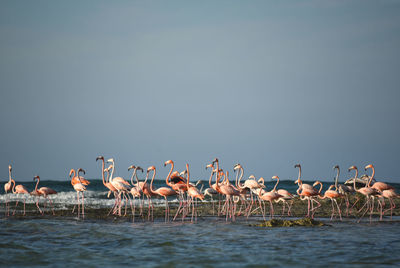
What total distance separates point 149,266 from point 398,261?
16.3 ft

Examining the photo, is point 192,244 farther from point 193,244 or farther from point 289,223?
point 289,223

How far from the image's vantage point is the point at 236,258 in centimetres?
995

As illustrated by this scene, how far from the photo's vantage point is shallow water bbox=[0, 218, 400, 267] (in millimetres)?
9734

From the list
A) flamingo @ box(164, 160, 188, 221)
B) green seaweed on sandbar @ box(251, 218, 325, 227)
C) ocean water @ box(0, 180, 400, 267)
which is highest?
flamingo @ box(164, 160, 188, 221)

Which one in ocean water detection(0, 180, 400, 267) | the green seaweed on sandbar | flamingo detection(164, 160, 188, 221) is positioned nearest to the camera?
ocean water detection(0, 180, 400, 267)

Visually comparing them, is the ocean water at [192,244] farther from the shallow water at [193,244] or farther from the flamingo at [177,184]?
the flamingo at [177,184]

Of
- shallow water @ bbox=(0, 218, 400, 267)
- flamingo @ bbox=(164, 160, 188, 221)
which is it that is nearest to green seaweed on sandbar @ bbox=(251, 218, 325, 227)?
shallow water @ bbox=(0, 218, 400, 267)

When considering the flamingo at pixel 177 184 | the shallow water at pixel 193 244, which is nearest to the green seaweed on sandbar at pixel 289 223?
the shallow water at pixel 193 244

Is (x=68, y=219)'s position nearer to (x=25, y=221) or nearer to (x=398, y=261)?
(x=25, y=221)

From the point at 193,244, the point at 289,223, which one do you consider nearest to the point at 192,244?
the point at 193,244

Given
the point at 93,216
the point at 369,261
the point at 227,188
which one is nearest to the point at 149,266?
the point at 369,261

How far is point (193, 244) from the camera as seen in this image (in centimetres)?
1146

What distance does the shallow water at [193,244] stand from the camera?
9734 millimetres

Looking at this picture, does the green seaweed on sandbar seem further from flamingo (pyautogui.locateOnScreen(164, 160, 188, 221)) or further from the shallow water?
flamingo (pyautogui.locateOnScreen(164, 160, 188, 221))
